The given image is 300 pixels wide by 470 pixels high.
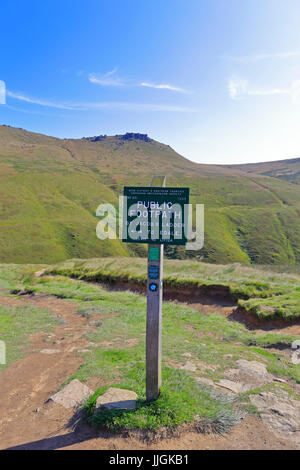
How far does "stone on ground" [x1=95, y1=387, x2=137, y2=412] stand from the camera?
4762 millimetres

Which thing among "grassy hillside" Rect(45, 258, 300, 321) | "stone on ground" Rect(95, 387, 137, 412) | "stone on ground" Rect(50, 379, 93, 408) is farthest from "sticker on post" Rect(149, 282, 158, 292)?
"grassy hillside" Rect(45, 258, 300, 321)

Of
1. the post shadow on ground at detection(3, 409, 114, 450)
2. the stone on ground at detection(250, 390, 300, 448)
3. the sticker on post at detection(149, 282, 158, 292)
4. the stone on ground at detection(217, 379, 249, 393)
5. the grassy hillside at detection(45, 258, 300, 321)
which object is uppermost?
the sticker on post at detection(149, 282, 158, 292)

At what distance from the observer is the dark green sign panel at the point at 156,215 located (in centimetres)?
498

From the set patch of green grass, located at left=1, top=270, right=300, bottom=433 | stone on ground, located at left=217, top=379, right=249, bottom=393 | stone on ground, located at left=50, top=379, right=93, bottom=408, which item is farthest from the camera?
stone on ground, located at left=217, top=379, right=249, bottom=393

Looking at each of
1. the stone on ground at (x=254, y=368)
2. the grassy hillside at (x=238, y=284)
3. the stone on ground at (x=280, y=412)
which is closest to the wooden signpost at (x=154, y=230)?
the stone on ground at (x=280, y=412)

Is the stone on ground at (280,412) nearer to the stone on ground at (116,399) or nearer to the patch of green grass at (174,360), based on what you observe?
the patch of green grass at (174,360)

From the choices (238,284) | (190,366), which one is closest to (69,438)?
(190,366)

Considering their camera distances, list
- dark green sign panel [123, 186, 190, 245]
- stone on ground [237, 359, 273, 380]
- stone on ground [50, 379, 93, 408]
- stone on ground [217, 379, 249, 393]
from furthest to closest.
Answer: stone on ground [237, 359, 273, 380] → stone on ground [217, 379, 249, 393] → stone on ground [50, 379, 93, 408] → dark green sign panel [123, 186, 190, 245]

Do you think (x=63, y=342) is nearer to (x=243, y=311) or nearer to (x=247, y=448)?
(x=247, y=448)

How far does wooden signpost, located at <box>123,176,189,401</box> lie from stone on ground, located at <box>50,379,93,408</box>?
1.41 metres

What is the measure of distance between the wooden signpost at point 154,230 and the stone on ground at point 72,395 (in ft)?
4.62

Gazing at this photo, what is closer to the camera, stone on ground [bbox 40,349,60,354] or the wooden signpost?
the wooden signpost

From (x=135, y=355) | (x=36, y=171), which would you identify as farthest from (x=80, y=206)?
(x=135, y=355)

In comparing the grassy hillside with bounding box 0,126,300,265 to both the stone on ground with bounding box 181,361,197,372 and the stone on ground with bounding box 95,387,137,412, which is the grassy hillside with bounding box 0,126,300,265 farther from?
the stone on ground with bounding box 95,387,137,412
